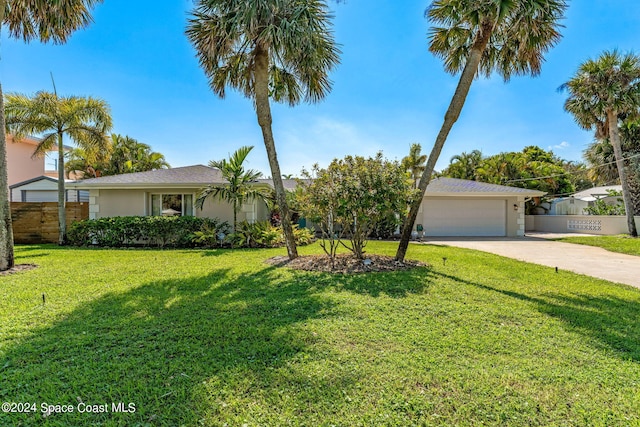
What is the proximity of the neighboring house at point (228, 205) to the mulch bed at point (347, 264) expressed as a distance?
533cm

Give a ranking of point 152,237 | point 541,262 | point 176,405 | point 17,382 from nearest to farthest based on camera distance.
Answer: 1. point 176,405
2. point 17,382
3. point 541,262
4. point 152,237

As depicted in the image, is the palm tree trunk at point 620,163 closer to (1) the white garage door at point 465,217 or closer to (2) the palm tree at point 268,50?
(1) the white garage door at point 465,217

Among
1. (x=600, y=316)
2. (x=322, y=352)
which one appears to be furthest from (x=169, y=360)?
(x=600, y=316)

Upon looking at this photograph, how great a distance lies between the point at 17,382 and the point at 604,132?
25.5 m

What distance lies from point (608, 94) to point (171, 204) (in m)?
22.5

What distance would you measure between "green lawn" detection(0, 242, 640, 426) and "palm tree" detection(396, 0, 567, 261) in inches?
150

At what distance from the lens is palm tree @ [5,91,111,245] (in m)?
12.6

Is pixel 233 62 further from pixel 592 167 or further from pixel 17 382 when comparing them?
pixel 592 167

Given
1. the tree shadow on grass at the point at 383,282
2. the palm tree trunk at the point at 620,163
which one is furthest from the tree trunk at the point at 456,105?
the palm tree trunk at the point at 620,163

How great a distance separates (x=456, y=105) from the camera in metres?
8.06

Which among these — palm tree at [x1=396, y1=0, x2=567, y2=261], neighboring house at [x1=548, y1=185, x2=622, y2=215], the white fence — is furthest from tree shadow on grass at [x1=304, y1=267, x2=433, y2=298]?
neighboring house at [x1=548, y1=185, x2=622, y2=215]

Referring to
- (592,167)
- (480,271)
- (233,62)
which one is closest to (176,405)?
(480,271)

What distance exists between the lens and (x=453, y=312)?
192 inches

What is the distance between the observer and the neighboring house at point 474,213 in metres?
18.3
